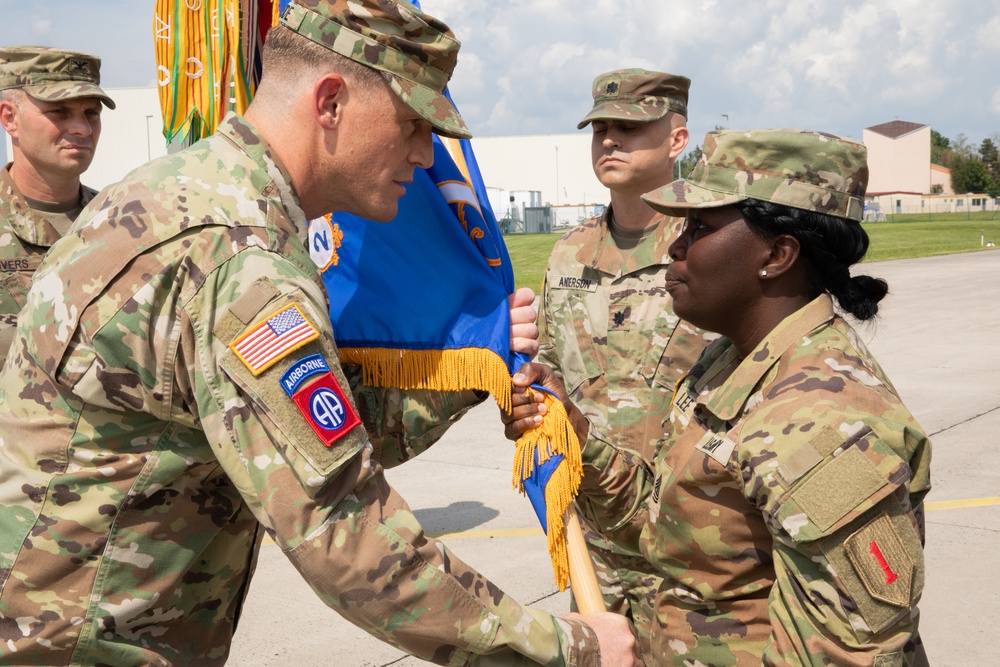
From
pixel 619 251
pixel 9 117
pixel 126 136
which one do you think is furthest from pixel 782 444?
pixel 126 136

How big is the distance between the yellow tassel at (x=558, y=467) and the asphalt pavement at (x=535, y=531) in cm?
88

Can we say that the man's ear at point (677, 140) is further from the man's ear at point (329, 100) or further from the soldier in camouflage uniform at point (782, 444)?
the man's ear at point (329, 100)

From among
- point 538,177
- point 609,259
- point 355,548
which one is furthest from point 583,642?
point 538,177

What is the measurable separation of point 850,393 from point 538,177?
2547 inches

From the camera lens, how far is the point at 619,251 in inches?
165

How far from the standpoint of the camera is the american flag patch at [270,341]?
65.9 inches

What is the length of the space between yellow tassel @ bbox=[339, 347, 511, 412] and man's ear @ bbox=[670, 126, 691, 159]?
1.88m

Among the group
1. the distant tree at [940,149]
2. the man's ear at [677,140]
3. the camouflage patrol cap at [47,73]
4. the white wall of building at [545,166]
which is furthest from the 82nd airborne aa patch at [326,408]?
the distant tree at [940,149]

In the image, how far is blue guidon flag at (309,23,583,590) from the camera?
2836mm

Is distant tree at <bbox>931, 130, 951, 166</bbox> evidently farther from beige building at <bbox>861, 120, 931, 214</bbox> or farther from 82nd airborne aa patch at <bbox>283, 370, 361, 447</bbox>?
82nd airborne aa patch at <bbox>283, 370, 361, 447</bbox>

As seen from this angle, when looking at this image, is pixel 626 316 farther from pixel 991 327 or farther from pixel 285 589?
pixel 991 327

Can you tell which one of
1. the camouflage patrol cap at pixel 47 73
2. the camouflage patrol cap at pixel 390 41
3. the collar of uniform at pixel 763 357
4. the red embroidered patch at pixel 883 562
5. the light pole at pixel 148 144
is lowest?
the red embroidered patch at pixel 883 562

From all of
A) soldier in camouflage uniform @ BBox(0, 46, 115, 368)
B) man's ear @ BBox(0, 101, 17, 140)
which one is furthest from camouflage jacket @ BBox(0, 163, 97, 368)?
man's ear @ BBox(0, 101, 17, 140)

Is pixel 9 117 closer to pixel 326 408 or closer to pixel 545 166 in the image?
pixel 326 408
